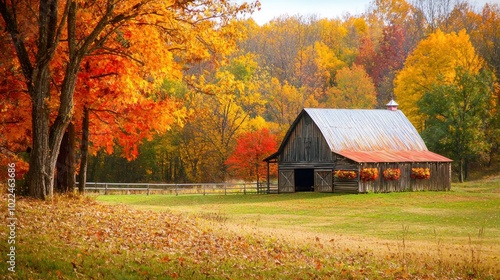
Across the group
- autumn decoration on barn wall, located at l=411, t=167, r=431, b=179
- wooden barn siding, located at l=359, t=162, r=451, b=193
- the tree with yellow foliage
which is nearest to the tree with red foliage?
wooden barn siding, located at l=359, t=162, r=451, b=193

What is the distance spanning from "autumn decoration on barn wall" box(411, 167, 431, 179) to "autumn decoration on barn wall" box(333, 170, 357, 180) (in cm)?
517

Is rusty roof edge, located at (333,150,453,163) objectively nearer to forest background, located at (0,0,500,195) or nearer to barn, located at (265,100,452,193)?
barn, located at (265,100,452,193)

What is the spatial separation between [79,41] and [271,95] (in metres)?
54.5

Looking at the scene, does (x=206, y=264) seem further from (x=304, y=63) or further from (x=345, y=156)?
(x=304, y=63)

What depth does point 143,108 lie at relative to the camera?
2311 cm

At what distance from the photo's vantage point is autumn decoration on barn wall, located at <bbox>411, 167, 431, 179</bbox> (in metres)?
47.4

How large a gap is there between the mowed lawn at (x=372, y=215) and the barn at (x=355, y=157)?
1.58 metres

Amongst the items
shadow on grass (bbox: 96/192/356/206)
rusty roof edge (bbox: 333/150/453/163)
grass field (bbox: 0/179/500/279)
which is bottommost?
grass field (bbox: 0/179/500/279)

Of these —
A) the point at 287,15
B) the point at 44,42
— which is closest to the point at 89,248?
the point at 44,42

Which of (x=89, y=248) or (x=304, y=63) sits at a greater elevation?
(x=304, y=63)

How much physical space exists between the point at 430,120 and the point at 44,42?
1988 inches

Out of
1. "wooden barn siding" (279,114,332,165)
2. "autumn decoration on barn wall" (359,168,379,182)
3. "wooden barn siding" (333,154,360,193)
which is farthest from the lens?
"wooden barn siding" (279,114,332,165)

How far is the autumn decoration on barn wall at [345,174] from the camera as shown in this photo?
4488cm

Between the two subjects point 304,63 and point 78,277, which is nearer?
point 78,277
